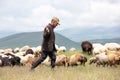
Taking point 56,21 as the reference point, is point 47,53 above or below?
below

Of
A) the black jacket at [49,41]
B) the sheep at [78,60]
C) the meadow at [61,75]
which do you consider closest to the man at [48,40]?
the black jacket at [49,41]

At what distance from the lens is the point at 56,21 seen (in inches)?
690

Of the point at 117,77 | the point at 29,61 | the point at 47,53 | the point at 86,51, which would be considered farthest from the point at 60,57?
the point at 86,51

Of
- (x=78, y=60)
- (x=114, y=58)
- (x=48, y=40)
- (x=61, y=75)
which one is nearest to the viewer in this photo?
(x=61, y=75)

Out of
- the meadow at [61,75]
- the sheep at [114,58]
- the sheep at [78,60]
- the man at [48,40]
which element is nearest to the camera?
the meadow at [61,75]

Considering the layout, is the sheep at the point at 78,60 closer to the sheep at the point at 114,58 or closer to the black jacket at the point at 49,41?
the sheep at the point at 114,58

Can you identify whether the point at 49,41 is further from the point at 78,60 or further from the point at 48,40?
the point at 78,60

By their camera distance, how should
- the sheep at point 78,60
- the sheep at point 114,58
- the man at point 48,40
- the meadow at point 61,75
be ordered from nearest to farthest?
the meadow at point 61,75, the man at point 48,40, the sheep at point 114,58, the sheep at point 78,60

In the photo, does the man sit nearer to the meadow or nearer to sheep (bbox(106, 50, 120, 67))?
the meadow

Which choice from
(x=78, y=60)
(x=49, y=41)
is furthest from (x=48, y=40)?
(x=78, y=60)

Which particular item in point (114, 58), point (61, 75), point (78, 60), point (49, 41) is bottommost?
point (61, 75)

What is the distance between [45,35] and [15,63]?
1042 cm

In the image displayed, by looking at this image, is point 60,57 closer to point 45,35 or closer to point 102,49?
point 45,35

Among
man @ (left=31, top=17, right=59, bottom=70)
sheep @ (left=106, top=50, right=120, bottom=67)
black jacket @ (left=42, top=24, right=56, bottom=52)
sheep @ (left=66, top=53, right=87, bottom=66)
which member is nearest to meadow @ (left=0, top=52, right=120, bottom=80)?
man @ (left=31, top=17, right=59, bottom=70)
